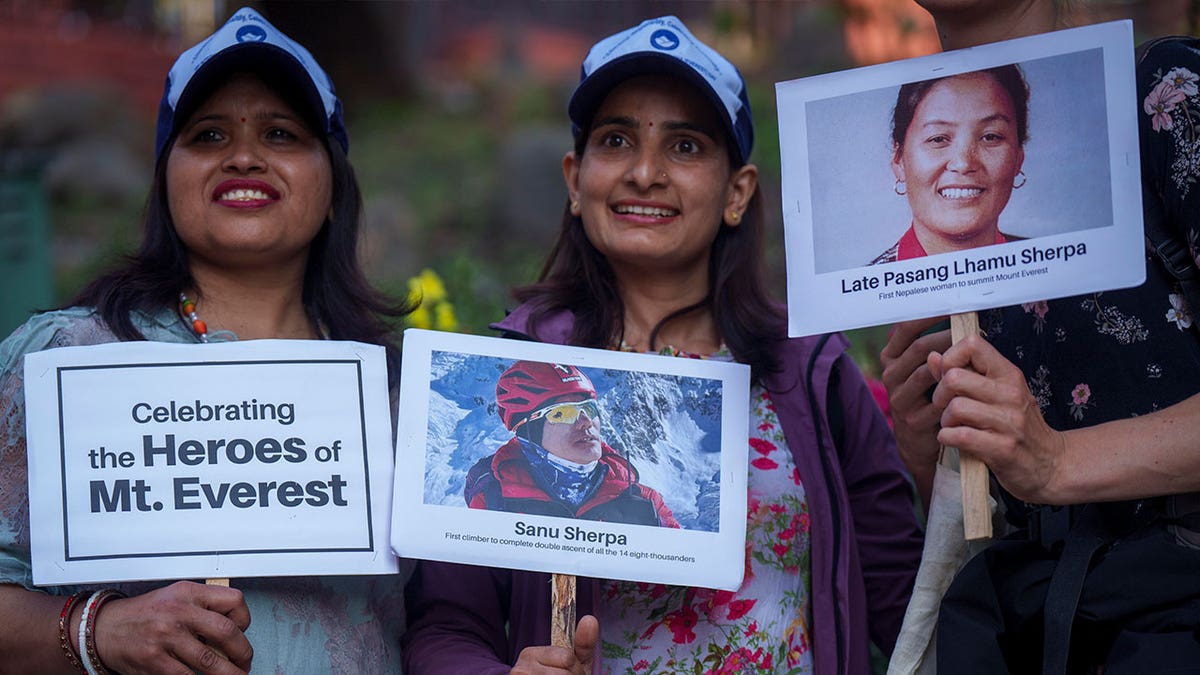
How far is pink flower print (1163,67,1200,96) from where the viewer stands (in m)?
2.25

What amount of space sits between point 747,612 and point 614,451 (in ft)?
1.61

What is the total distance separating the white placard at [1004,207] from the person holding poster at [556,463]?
19.3 inches

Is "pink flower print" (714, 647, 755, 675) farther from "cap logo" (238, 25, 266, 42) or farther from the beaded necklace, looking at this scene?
"cap logo" (238, 25, 266, 42)

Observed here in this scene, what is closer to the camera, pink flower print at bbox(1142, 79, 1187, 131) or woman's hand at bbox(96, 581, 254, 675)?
pink flower print at bbox(1142, 79, 1187, 131)

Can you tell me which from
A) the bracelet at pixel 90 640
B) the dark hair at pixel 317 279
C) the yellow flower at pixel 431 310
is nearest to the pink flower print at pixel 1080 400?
the dark hair at pixel 317 279

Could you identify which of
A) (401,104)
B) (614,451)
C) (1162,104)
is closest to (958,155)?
(1162,104)

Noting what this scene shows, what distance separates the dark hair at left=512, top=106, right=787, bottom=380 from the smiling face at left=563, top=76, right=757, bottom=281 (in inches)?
3.1

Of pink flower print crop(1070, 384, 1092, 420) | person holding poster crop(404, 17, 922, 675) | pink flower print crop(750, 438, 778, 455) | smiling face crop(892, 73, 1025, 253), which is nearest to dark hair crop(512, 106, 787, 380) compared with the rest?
person holding poster crop(404, 17, 922, 675)

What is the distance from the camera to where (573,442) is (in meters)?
2.70

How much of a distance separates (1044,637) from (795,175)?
3.36ft

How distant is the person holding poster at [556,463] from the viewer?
8.64ft

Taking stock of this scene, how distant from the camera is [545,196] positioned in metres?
11.7

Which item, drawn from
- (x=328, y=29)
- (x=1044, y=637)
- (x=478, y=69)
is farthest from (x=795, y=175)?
(x=478, y=69)

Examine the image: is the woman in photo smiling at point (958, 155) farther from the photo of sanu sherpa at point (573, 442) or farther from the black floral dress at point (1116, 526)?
the photo of sanu sherpa at point (573, 442)
